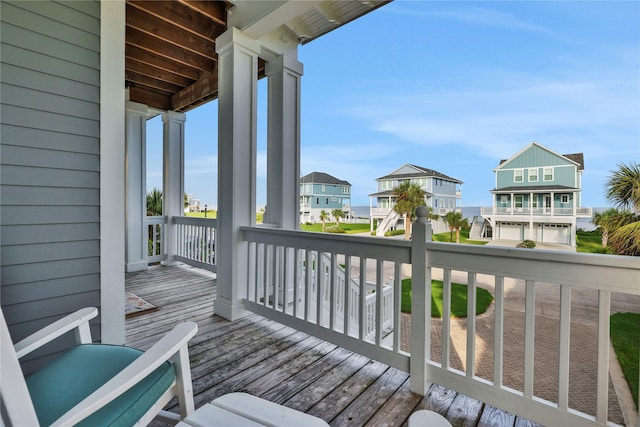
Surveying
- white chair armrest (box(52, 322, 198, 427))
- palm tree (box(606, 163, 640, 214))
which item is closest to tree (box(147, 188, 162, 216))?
white chair armrest (box(52, 322, 198, 427))

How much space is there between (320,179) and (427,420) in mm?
2747

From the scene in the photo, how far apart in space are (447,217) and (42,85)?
253 cm

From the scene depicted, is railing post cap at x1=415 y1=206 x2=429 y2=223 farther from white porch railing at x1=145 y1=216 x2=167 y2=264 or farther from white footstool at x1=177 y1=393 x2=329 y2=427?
white porch railing at x1=145 y1=216 x2=167 y2=264

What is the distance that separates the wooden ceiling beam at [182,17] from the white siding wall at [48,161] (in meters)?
1.47

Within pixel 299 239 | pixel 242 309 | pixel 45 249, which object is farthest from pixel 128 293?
pixel 299 239

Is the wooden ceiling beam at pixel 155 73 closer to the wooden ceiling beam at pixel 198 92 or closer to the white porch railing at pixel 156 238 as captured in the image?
the wooden ceiling beam at pixel 198 92

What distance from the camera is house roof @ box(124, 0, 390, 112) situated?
8.61ft

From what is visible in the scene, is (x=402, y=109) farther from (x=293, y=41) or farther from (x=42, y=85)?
(x=42, y=85)

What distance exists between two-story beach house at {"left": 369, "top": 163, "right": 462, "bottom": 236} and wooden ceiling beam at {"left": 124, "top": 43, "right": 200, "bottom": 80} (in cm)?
346

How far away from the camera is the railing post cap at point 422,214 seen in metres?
1.66

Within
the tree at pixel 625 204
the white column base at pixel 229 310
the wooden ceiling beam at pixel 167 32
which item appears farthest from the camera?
the wooden ceiling beam at pixel 167 32

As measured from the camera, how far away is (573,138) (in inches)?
74.5

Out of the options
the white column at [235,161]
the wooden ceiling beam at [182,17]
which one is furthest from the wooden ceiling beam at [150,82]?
the white column at [235,161]

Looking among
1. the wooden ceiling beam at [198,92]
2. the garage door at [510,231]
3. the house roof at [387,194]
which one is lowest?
the garage door at [510,231]
